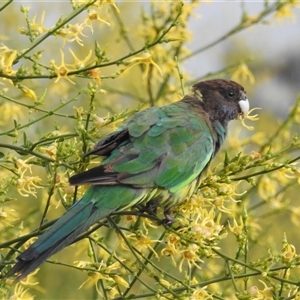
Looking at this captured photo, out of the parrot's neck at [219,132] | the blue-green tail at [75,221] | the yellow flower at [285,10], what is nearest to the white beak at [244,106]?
the parrot's neck at [219,132]

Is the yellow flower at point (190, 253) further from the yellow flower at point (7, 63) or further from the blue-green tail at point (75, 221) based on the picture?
the yellow flower at point (7, 63)

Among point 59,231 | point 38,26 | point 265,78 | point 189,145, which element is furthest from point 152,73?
point 265,78

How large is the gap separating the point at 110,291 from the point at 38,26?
2.89 ft

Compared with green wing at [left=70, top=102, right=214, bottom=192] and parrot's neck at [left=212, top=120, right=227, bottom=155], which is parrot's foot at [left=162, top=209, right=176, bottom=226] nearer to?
green wing at [left=70, top=102, right=214, bottom=192]

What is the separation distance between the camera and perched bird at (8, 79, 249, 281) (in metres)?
2.19

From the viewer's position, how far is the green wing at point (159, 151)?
2521mm

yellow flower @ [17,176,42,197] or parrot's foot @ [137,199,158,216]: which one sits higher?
yellow flower @ [17,176,42,197]

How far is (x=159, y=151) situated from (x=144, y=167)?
12cm

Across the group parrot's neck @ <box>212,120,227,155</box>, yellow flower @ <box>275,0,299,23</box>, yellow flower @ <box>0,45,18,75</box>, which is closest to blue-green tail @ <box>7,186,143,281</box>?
yellow flower @ <box>0,45,18,75</box>

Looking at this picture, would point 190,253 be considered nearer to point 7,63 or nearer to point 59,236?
point 59,236

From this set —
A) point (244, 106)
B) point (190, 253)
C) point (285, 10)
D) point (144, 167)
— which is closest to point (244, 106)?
point (244, 106)

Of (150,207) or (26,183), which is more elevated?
(26,183)

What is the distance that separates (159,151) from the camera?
270 centimetres

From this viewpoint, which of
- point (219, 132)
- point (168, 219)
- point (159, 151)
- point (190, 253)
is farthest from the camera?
point (219, 132)
